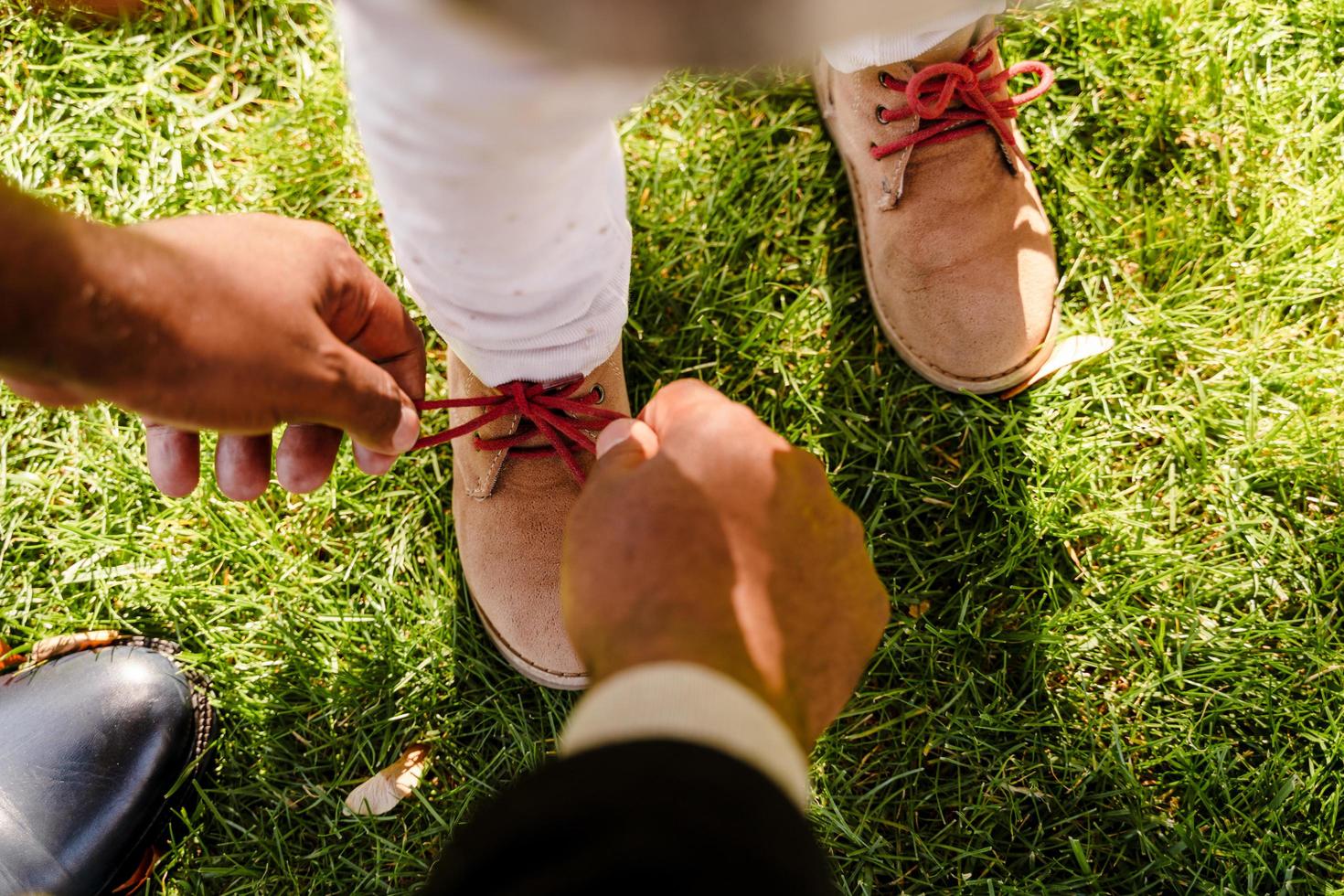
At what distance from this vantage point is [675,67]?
60 centimetres

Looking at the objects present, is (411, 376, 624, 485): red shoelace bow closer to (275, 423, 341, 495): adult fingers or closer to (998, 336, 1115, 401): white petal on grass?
(275, 423, 341, 495): adult fingers

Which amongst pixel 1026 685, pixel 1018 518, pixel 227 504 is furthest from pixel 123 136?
pixel 1026 685

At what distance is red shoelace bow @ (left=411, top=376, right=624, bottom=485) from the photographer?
4.38ft

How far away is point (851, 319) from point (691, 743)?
1211 mm

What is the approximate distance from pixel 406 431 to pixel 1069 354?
1.24m

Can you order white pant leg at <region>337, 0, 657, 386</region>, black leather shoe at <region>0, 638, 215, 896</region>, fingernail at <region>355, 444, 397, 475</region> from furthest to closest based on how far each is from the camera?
black leather shoe at <region>0, 638, 215, 896</region> < fingernail at <region>355, 444, 397, 475</region> < white pant leg at <region>337, 0, 657, 386</region>

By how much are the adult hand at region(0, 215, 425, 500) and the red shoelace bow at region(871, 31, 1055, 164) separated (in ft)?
3.23

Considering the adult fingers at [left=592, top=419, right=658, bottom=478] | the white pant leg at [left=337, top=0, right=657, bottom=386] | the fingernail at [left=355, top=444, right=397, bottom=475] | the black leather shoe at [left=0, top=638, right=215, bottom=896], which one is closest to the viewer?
the white pant leg at [left=337, top=0, right=657, bottom=386]

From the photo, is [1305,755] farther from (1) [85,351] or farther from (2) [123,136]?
(2) [123,136]

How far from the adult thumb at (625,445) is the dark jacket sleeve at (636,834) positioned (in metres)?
0.31

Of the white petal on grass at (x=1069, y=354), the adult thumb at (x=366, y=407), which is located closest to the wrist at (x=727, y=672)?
the adult thumb at (x=366, y=407)

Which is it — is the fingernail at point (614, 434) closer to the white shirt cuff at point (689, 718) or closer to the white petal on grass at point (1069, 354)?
the white shirt cuff at point (689, 718)

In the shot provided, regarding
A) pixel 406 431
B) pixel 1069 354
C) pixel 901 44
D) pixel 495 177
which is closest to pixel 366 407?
pixel 406 431

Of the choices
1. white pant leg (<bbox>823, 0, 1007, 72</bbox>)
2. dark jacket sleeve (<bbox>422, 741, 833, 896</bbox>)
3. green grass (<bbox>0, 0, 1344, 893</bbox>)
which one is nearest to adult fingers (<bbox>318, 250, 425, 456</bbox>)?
green grass (<bbox>0, 0, 1344, 893</bbox>)
